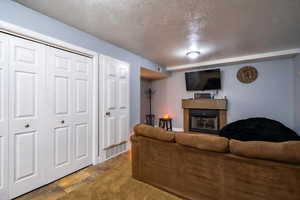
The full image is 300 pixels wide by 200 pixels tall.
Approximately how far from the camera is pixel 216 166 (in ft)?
4.63

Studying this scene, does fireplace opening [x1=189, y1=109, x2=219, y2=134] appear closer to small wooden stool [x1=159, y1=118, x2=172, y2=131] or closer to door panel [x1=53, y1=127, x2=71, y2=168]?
small wooden stool [x1=159, y1=118, x2=172, y2=131]

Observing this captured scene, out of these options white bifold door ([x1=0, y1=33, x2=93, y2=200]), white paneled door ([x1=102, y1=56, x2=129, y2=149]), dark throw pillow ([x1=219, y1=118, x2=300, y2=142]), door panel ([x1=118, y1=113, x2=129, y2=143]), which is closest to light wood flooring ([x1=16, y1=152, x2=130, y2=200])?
white bifold door ([x1=0, y1=33, x2=93, y2=200])

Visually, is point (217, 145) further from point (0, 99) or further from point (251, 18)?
point (0, 99)

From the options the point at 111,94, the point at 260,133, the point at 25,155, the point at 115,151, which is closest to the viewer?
the point at 25,155

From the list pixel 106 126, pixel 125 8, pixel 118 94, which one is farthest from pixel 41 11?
pixel 106 126

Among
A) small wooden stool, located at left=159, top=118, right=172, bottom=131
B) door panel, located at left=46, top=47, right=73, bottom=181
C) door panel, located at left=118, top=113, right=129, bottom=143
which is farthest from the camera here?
small wooden stool, located at left=159, top=118, right=172, bottom=131

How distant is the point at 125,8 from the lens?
182 centimetres

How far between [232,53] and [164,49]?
6.07 feet

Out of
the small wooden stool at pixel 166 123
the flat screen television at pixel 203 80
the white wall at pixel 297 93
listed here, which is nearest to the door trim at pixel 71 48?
the small wooden stool at pixel 166 123

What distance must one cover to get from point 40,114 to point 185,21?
2.51m

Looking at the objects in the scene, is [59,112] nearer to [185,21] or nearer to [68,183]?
[68,183]

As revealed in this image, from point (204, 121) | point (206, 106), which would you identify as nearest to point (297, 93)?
point (206, 106)

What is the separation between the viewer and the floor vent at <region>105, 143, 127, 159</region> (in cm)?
283

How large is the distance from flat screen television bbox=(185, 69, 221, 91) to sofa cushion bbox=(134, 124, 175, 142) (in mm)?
3469
